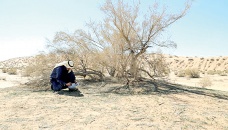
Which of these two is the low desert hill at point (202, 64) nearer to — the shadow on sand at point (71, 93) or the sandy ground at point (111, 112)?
the shadow on sand at point (71, 93)

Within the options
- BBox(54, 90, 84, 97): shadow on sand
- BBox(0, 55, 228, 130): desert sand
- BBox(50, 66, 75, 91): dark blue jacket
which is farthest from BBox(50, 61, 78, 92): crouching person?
BBox(0, 55, 228, 130): desert sand

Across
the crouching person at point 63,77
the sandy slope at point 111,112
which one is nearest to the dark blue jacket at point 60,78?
the crouching person at point 63,77

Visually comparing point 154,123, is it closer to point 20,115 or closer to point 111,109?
point 111,109

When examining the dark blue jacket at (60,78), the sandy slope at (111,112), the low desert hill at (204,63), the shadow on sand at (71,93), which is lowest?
the sandy slope at (111,112)

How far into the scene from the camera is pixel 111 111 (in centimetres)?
700

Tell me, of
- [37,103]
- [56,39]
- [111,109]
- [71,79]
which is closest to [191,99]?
[111,109]

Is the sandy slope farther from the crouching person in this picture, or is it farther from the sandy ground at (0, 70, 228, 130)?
the crouching person

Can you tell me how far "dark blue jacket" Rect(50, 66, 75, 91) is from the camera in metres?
9.54

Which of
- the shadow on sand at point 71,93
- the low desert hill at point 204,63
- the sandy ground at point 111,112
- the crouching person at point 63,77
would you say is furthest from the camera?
the low desert hill at point 204,63

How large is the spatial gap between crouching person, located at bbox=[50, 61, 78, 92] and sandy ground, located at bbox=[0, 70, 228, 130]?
37 centimetres

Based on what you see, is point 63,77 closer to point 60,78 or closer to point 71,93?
point 60,78

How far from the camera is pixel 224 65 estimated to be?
161ft

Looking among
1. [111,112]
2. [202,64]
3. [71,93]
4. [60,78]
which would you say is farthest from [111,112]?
[202,64]

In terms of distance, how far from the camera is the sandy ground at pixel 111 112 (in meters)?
5.80
